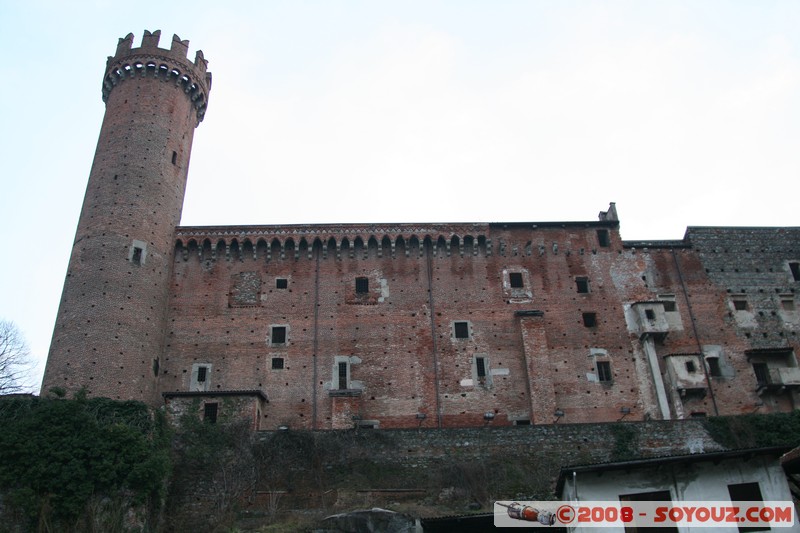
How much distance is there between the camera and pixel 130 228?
30.2 metres

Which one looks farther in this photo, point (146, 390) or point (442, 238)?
point (442, 238)

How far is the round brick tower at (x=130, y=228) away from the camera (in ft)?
88.7

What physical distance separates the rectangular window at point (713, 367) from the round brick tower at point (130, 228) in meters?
22.9

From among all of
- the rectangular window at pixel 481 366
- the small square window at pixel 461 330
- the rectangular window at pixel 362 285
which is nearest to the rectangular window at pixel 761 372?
the rectangular window at pixel 481 366

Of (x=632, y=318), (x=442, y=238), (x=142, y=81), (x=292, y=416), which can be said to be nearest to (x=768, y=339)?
(x=632, y=318)

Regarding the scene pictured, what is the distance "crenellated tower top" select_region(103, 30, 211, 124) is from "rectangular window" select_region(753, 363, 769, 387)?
92.5ft

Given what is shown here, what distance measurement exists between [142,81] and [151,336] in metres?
12.3

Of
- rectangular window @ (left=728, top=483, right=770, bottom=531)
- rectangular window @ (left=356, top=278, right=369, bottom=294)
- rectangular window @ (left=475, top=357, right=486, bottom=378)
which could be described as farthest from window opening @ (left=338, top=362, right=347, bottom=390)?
rectangular window @ (left=728, top=483, right=770, bottom=531)

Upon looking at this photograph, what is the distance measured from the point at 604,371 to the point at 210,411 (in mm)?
16218

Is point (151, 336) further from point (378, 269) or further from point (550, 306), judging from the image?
point (550, 306)

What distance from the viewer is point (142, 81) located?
33.7 m

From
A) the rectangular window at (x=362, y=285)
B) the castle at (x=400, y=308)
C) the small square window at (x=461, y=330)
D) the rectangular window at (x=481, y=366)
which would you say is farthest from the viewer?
the rectangular window at (x=362, y=285)

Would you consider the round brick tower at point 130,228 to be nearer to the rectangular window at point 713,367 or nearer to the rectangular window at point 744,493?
the rectangular window at point 744,493

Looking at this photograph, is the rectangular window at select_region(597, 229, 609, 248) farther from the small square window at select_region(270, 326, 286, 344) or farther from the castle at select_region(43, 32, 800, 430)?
the small square window at select_region(270, 326, 286, 344)
